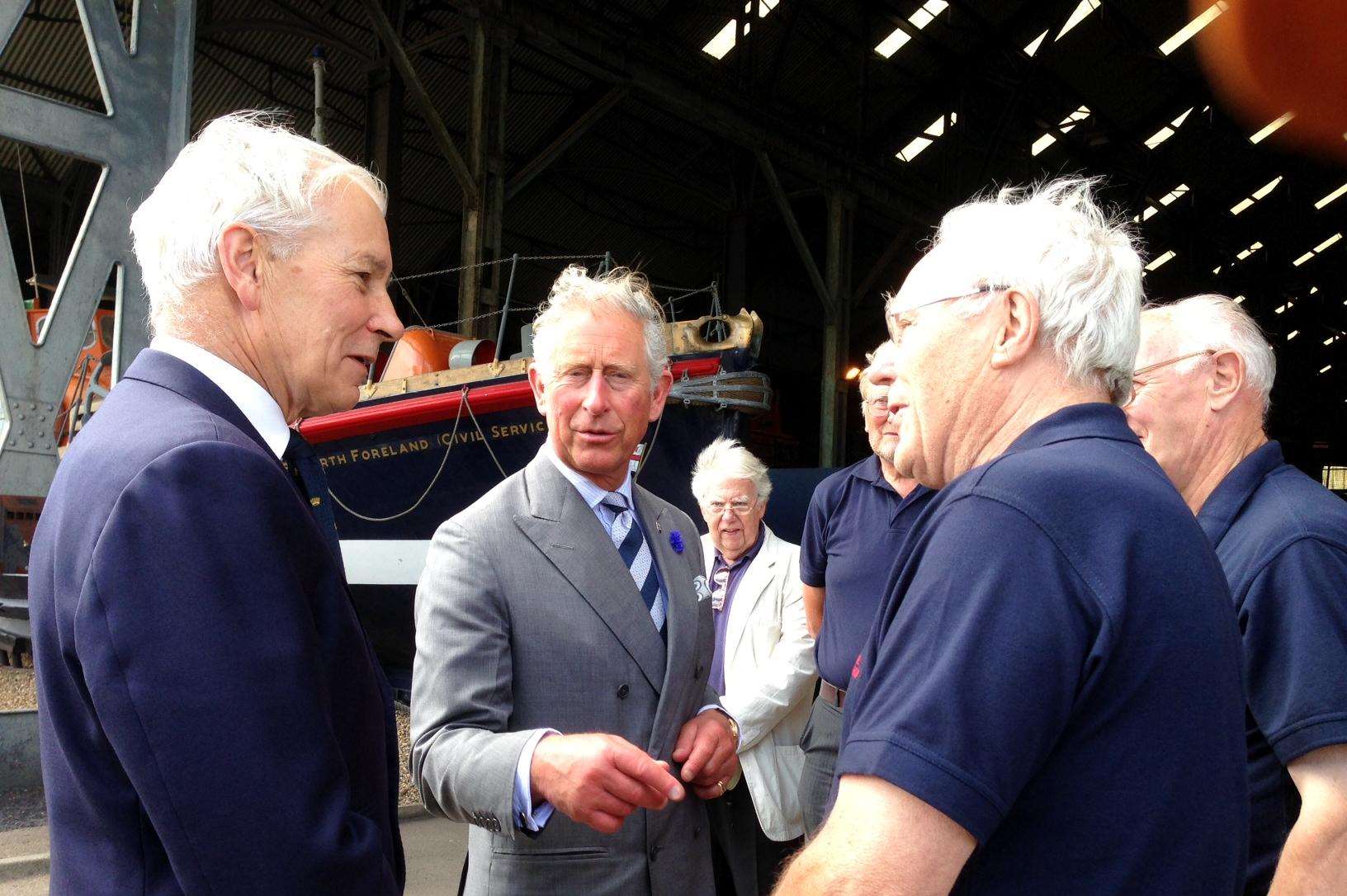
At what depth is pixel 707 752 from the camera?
6.03 feet

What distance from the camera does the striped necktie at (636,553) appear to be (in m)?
1.96

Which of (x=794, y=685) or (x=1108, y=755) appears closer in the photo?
(x=1108, y=755)

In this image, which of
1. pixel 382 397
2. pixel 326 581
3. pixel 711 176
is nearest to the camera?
pixel 326 581

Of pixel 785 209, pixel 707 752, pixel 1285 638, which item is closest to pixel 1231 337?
pixel 1285 638

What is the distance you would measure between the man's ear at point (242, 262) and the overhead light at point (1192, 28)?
1751 cm

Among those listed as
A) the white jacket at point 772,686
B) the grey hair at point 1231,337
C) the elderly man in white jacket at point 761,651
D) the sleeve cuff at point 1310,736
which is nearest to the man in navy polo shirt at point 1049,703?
the sleeve cuff at point 1310,736

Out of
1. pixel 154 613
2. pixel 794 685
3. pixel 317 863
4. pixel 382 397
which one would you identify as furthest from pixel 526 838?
pixel 382 397

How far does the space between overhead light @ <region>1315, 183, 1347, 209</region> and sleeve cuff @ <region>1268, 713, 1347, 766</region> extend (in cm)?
2721

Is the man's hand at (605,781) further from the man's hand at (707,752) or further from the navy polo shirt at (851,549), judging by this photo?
the navy polo shirt at (851,549)

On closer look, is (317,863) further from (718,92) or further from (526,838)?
(718,92)

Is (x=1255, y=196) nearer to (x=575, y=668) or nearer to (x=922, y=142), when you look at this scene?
(x=922, y=142)

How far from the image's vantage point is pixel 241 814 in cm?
97

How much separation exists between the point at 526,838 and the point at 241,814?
32.1 inches

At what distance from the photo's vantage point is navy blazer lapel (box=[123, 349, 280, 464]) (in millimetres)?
1128
